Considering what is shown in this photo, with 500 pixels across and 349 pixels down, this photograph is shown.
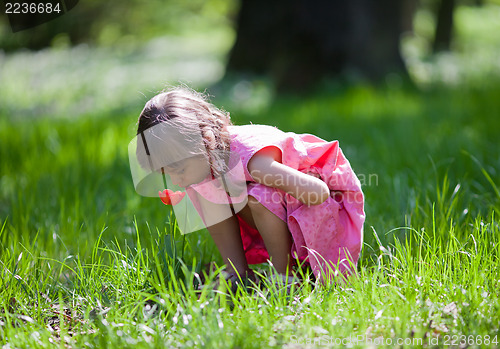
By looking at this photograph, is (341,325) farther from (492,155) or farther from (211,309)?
(492,155)

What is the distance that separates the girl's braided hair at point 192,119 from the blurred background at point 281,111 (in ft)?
1.20

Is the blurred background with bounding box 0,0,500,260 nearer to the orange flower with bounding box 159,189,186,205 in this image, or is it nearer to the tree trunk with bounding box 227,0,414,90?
the tree trunk with bounding box 227,0,414,90

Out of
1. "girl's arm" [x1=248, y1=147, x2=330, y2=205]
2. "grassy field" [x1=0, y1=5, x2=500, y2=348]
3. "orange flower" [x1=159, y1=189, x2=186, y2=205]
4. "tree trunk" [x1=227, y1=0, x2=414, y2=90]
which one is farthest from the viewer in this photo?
"tree trunk" [x1=227, y1=0, x2=414, y2=90]

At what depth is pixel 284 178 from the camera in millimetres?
1831

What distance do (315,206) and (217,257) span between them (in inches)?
21.7

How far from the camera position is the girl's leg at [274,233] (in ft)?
6.41

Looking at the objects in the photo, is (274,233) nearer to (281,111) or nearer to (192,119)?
(192,119)

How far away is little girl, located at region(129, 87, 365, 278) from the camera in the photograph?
1.85m

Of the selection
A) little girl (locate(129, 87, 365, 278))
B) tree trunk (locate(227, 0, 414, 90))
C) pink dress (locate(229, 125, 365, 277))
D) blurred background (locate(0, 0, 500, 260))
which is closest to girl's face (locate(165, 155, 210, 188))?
little girl (locate(129, 87, 365, 278))

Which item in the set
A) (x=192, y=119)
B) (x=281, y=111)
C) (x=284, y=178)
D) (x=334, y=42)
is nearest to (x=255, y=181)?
(x=284, y=178)

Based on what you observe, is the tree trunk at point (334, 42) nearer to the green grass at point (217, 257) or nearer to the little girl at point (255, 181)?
the green grass at point (217, 257)

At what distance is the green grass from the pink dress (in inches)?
5.1

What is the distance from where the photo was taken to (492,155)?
317 cm

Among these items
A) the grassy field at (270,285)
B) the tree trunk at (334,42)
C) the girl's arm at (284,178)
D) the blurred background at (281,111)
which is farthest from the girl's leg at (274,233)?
the tree trunk at (334,42)
